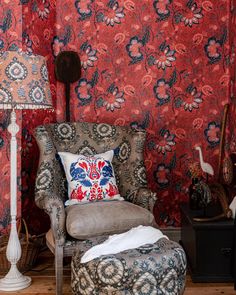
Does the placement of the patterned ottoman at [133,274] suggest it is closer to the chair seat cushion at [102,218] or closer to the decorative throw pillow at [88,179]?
the chair seat cushion at [102,218]

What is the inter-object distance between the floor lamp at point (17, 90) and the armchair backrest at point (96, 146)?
0.36 metres

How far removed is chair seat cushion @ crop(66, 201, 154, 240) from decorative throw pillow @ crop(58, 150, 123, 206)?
0.44ft

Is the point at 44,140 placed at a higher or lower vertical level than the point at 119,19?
lower

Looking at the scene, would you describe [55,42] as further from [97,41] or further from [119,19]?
[119,19]

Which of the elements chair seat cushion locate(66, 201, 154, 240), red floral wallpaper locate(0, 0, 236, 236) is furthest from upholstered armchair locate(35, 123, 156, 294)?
red floral wallpaper locate(0, 0, 236, 236)

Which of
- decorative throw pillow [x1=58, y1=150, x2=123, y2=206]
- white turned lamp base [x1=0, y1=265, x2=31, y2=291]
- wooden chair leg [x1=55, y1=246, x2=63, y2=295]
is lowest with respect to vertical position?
white turned lamp base [x1=0, y1=265, x2=31, y2=291]

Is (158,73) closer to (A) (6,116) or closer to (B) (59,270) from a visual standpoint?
(A) (6,116)

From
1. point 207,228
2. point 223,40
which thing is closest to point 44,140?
point 207,228

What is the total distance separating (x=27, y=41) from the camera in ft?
11.0

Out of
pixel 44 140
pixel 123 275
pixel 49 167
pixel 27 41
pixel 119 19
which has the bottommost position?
pixel 123 275

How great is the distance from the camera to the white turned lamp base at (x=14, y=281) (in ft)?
9.04

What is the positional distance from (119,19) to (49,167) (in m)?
1.53

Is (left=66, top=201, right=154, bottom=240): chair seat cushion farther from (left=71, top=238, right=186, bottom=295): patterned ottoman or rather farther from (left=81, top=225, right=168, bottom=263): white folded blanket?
(left=71, top=238, right=186, bottom=295): patterned ottoman

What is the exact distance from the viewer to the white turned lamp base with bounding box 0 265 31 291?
2756 mm
